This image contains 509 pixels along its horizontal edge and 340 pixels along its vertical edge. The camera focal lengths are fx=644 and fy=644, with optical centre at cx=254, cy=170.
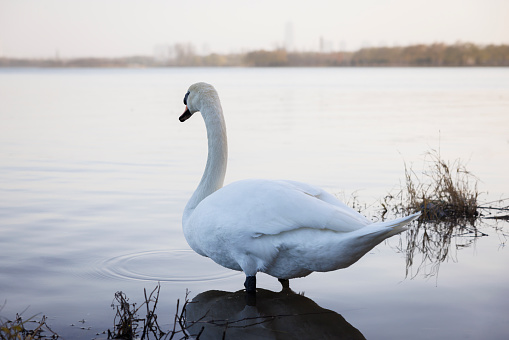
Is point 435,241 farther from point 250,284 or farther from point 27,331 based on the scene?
point 27,331

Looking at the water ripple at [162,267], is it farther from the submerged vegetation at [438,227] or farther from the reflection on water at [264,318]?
the submerged vegetation at [438,227]

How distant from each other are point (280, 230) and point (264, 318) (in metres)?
0.81

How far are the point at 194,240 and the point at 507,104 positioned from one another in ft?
75.2

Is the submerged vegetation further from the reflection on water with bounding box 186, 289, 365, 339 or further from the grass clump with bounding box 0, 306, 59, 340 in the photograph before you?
the grass clump with bounding box 0, 306, 59, 340

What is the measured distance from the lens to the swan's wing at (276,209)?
13.7 ft

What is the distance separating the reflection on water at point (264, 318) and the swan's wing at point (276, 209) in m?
0.66

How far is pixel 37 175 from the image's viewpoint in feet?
33.9

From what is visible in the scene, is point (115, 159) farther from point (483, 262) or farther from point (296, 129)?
point (483, 262)

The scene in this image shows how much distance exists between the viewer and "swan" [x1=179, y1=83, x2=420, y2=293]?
4.10m

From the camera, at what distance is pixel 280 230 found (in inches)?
167

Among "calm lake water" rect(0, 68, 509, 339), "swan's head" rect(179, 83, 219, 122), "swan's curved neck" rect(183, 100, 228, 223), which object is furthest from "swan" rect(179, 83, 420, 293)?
"swan's head" rect(179, 83, 219, 122)

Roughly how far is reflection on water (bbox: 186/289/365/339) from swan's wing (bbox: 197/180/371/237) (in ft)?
2.15

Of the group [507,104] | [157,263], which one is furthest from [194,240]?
[507,104]

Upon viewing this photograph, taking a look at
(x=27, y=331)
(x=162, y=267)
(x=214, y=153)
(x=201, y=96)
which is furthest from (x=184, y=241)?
(x=27, y=331)
